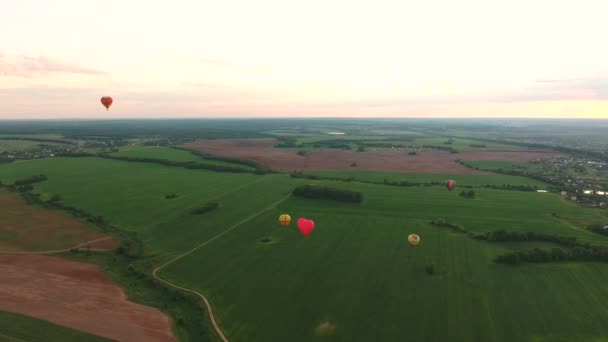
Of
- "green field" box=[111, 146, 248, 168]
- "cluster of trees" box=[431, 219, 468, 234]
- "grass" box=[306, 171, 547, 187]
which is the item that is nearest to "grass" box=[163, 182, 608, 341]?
"cluster of trees" box=[431, 219, 468, 234]

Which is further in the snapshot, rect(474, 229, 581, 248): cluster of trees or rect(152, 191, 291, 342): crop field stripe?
rect(474, 229, 581, 248): cluster of trees

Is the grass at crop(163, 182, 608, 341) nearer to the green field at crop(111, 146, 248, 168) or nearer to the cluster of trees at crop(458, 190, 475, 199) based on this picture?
the cluster of trees at crop(458, 190, 475, 199)

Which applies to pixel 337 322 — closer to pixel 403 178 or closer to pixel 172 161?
pixel 403 178

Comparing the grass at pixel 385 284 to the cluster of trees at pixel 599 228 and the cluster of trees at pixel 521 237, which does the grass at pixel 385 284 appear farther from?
the cluster of trees at pixel 599 228

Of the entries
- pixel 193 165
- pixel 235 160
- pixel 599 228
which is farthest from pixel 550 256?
pixel 235 160

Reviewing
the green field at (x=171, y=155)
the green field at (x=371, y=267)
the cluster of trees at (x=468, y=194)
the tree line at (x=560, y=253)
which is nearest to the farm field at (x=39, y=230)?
the green field at (x=371, y=267)

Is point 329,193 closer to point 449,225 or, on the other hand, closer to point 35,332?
point 449,225

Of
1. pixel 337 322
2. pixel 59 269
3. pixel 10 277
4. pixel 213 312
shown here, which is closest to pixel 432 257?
pixel 337 322
